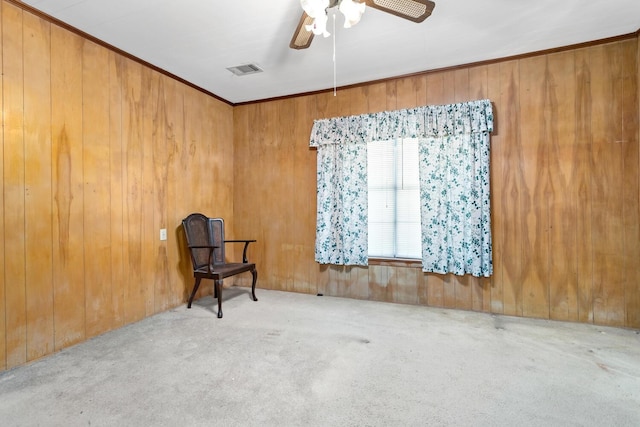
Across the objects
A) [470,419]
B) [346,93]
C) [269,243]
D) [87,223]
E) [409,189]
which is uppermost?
[346,93]

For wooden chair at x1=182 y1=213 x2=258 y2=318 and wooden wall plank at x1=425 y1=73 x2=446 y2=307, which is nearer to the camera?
wooden chair at x1=182 y1=213 x2=258 y2=318

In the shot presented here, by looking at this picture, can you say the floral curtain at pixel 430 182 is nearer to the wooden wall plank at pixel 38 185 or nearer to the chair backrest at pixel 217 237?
the chair backrest at pixel 217 237

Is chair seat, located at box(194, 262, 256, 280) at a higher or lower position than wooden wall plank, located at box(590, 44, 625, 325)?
lower

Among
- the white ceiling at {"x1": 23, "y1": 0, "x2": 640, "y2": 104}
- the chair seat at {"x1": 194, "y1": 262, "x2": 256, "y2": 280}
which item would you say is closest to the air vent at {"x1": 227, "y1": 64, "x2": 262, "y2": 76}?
the white ceiling at {"x1": 23, "y1": 0, "x2": 640, "y2": 104}

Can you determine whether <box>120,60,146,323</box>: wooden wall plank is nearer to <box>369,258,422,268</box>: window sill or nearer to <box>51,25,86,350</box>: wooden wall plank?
<box>51,25,86,350</box>: wooden wall plank

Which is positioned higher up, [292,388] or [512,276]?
[512,276]

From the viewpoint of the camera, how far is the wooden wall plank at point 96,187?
2602 mm

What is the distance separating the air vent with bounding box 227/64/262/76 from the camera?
10.6 ft

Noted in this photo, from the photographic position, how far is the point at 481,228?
314 centimetres

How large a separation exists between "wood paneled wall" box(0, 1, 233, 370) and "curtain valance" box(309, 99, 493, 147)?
1.69 m

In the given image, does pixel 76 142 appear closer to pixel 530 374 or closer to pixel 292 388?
pixel 292 388

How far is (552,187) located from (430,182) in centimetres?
109

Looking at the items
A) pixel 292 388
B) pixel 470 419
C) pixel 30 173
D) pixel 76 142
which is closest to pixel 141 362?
pixel 292 388

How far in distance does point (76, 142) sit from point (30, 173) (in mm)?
424
